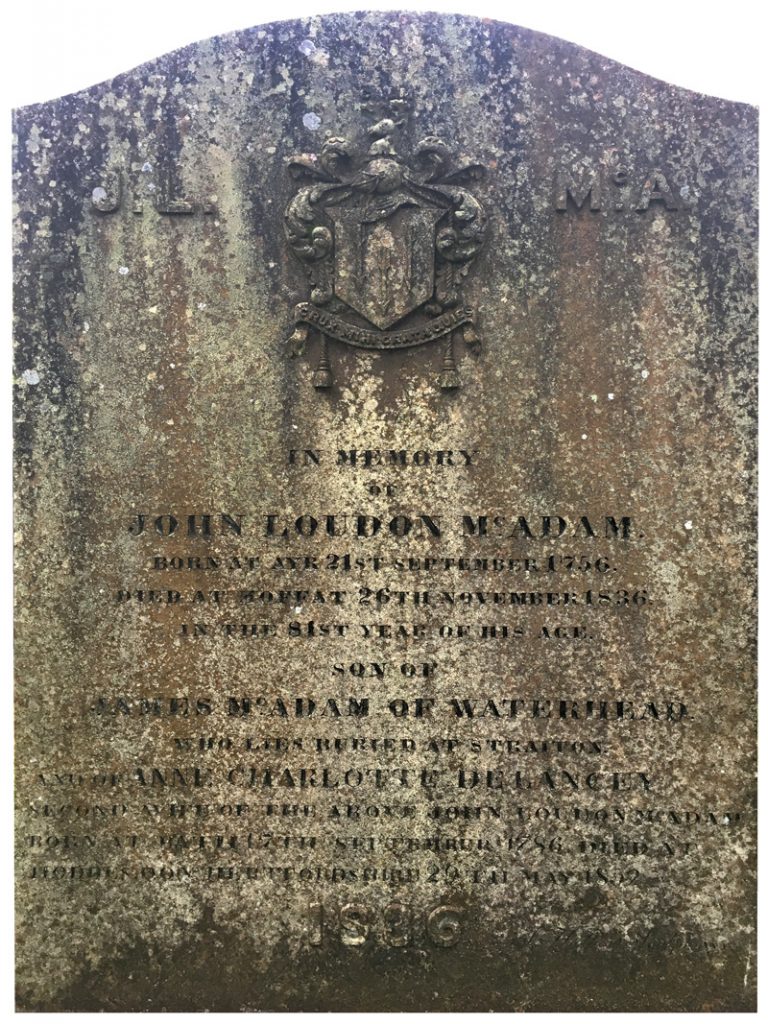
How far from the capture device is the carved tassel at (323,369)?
453 centimetres

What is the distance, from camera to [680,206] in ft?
14.9

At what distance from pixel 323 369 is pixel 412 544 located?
0.87 m

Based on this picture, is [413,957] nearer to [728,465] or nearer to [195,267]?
[728,465]

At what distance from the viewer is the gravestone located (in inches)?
178

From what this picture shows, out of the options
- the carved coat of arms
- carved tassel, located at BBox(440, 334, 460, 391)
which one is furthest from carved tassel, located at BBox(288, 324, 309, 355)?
carved tassel, located at BBox(440, 334, 460, 391)

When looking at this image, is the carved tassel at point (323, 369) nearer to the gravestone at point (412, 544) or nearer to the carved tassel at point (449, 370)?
the gravestone at point (412, 544)

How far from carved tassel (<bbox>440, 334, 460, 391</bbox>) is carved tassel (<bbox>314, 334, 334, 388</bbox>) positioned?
50 cm

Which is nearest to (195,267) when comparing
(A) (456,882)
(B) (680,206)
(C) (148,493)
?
(C) (148,493)

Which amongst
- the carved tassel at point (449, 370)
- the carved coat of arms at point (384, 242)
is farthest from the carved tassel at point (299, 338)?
the carved tassel at point (449, 370)

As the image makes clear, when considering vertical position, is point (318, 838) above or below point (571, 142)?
below

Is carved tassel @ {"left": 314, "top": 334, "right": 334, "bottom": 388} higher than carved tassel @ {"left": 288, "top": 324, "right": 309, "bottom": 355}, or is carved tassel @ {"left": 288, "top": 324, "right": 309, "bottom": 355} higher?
carved tassel @ {"left": 288, "top": 324, "right": 309, "bottom": 355}

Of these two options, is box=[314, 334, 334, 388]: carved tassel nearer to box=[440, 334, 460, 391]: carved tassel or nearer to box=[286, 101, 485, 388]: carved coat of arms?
box=[286, 101, 485, 388]: carved coat of arms

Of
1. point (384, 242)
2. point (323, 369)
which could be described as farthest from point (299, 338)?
point (384, 242)

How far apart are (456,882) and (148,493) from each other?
87.2 inches
